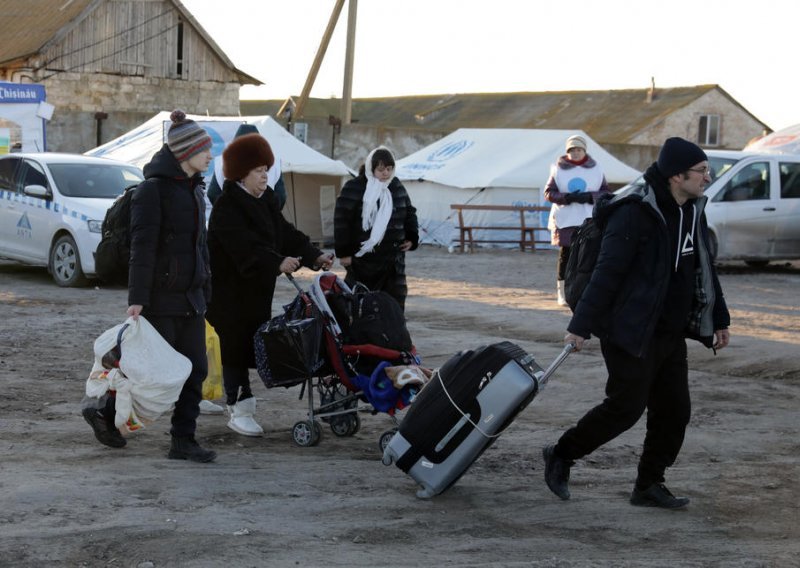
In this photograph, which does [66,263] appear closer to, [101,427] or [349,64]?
[101,427]

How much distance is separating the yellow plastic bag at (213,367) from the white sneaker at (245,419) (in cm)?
28

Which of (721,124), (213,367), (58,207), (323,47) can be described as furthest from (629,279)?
(721,124)

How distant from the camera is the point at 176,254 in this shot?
662 cm

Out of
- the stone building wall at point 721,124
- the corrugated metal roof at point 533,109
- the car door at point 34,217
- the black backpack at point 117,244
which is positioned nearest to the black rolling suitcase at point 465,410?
the black backpack at point 117,244

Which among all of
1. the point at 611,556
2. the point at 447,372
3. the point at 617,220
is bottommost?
the point at 611,556

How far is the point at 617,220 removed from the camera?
19.6 feet

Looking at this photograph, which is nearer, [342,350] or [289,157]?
[342,350]

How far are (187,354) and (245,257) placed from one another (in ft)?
2.66

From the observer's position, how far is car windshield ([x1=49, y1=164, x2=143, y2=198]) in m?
16.8

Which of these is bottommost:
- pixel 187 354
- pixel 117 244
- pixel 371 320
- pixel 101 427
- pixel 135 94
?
pixel 101 427

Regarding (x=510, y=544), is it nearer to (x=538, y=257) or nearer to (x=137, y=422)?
(x=137, y=422)

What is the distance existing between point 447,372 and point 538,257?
59.3 ft

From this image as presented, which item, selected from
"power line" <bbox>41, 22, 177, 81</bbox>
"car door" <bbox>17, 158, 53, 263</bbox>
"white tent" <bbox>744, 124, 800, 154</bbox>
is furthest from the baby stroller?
"power line" <bbox>41, 22, 177, 81</bbox>

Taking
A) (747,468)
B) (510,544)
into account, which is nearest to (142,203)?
(510,544)
